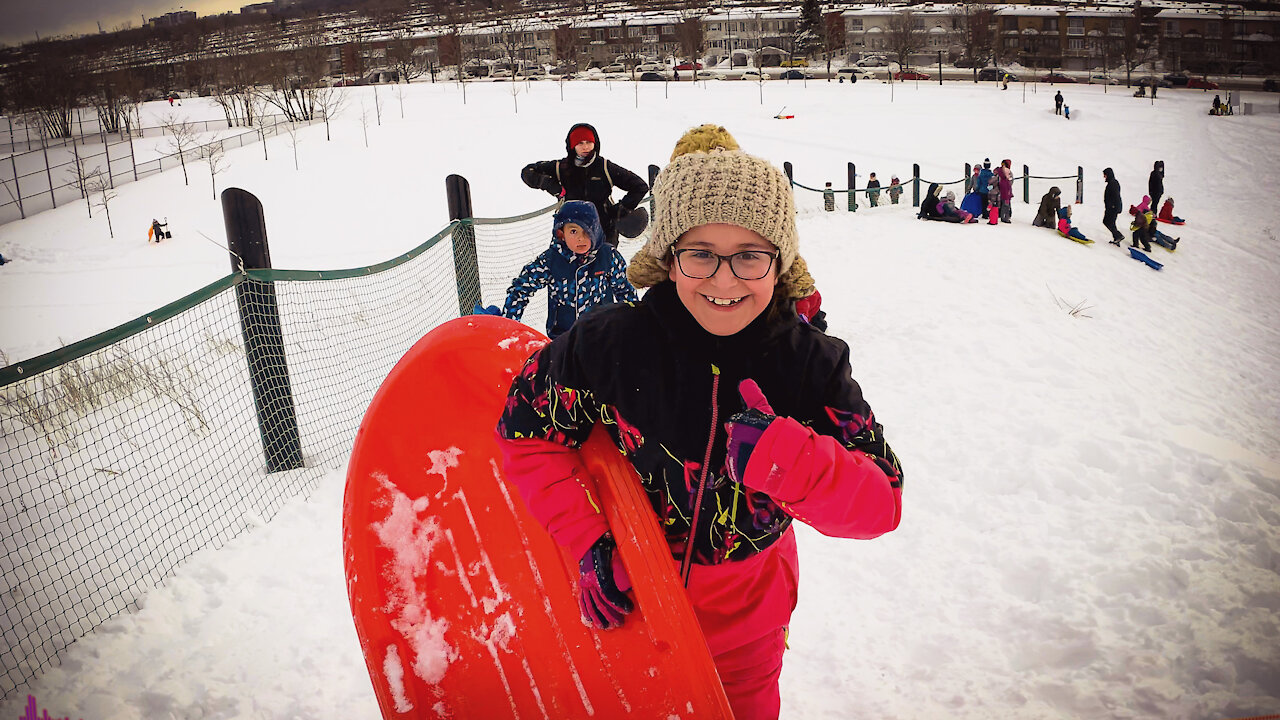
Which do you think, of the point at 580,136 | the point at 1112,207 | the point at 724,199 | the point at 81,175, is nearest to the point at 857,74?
the point at 1112,207

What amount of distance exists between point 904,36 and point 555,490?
6688 centimetres

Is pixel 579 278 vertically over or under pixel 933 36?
under

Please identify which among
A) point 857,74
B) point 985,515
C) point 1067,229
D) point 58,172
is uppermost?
point 857,74

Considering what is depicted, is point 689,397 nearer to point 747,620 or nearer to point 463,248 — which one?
point 747,620

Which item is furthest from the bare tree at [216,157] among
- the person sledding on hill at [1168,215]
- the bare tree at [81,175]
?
the person sledding on hill at [1168,215]

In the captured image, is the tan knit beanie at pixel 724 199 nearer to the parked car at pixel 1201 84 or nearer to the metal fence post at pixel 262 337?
the metal fence post at pixel 262 337

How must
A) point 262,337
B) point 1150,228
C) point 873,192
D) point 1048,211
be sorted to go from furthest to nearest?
point 873,192, point 1048,211, point 1150,228, point 262,337

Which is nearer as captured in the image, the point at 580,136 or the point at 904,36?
the point at 580,136

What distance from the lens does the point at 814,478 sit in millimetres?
1230

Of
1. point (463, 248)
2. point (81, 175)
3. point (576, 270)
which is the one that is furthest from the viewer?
point (81, 175)

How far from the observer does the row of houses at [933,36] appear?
5009 centimetres

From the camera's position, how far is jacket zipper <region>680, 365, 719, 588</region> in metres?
1.45

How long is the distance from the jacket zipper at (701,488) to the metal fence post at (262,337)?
316 cm

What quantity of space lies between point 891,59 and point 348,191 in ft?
195
